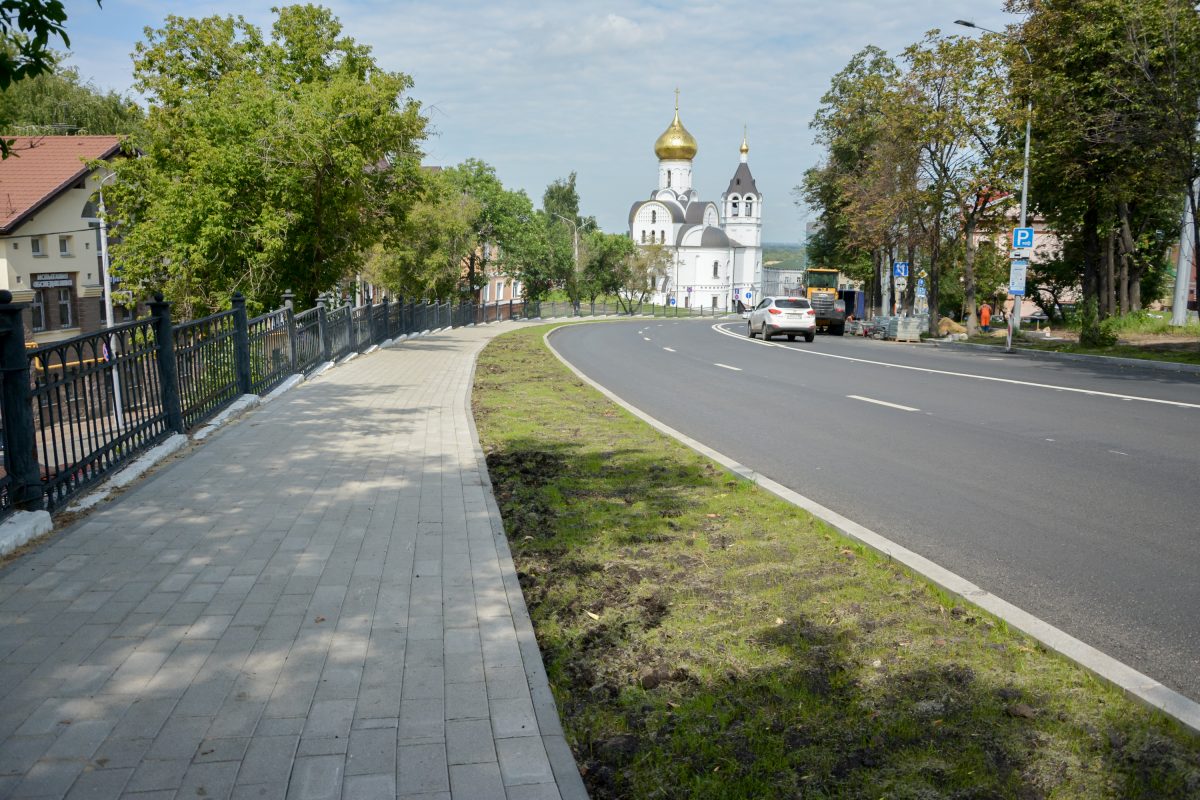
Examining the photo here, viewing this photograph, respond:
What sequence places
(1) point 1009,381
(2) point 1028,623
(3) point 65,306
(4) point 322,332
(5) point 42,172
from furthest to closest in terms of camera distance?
1. (3) point 65,306
2. (5) point 42,172
3. (4) point 322,332
4. (1) point 1009,381
5. (2) point 1028,623

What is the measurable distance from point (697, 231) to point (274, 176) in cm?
9903

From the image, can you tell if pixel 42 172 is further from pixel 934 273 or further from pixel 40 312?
pixel 934 273

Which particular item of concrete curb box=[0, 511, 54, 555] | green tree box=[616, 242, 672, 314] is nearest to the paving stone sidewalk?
concrete curb box=[0, 511, 54, 555]

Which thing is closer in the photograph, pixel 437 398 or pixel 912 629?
pixel 912 629

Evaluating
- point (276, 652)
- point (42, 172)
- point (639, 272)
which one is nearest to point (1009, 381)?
point (276, 652)

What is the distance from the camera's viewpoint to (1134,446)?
356 inches

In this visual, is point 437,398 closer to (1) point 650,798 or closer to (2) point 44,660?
(2) point 44,660

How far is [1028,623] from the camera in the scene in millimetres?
4238

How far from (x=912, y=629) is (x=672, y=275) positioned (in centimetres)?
11723

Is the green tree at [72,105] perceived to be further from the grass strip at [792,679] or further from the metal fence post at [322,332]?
the grass strip at [792,679]

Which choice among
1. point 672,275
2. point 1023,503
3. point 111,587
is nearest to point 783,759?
point 111,587

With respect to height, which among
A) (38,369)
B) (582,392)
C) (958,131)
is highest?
(958,131)

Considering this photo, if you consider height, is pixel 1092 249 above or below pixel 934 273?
above

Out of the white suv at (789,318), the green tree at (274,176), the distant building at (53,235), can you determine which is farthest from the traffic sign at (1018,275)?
the distant building at (53,235)
